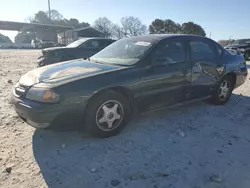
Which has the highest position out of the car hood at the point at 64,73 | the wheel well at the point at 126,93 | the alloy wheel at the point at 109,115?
the car hood at the point at 64,73

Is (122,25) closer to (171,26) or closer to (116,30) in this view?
(116,30)

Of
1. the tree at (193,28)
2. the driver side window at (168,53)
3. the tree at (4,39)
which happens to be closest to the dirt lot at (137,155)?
the driver side window at (168,53)

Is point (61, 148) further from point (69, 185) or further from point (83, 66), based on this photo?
point (83, 66)

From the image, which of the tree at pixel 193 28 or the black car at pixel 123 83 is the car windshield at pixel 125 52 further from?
the tree at pixel 193 28

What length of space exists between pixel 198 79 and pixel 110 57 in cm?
167

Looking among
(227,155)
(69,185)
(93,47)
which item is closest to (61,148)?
(69,185)

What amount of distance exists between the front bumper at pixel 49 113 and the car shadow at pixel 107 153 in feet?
1.27

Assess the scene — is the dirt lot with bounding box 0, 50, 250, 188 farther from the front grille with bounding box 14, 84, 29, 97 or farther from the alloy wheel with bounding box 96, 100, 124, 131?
the front grille with bounding box 14, 84, 29, 97

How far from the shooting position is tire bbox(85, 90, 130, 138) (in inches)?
128

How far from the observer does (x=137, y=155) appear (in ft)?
10.0

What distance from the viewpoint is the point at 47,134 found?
3596 mm

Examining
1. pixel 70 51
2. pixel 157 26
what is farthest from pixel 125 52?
pixel 157 26

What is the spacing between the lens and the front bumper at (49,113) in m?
2.96

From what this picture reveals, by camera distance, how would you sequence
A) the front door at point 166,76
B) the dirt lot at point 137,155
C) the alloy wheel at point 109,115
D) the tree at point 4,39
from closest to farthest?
the dirt lot at point 137,155
the alloy wheel at point 109,115
the front door at point 166,76
the tree at point 4,39
